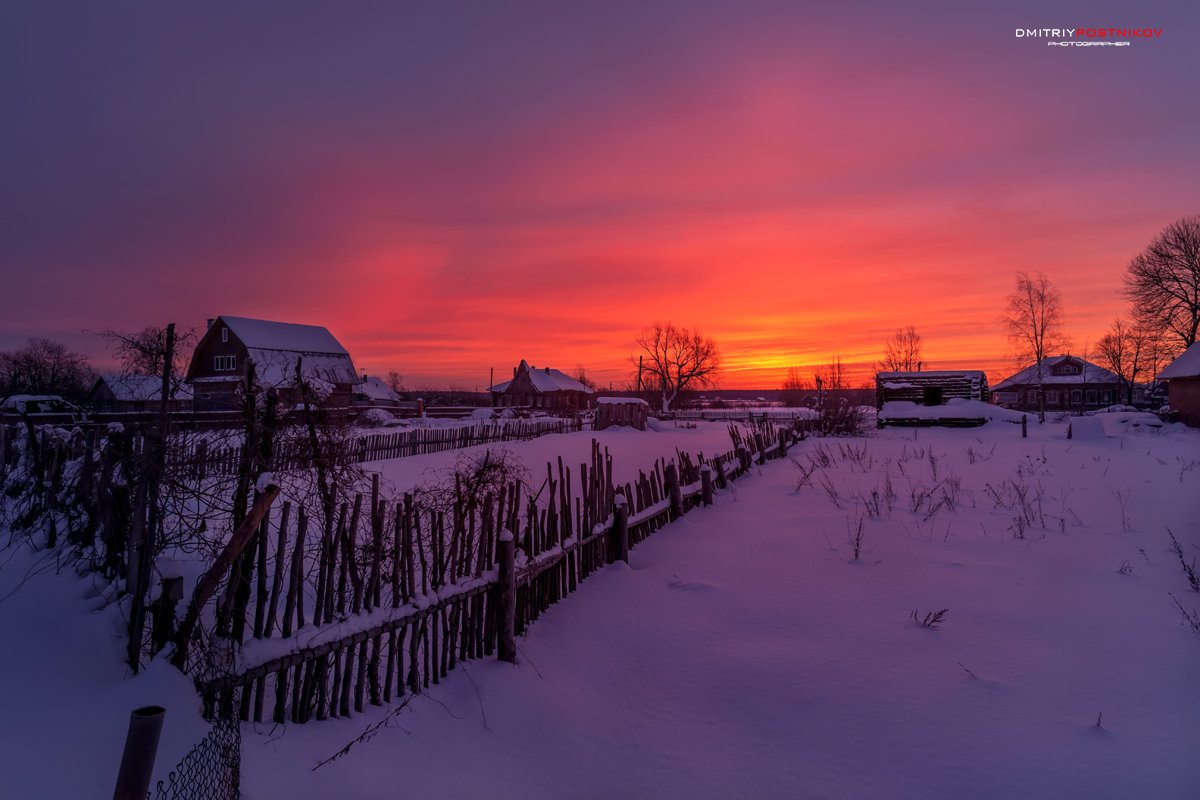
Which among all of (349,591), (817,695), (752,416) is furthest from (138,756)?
(752,416)

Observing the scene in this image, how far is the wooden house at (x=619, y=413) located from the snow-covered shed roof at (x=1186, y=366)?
24504 millimetres

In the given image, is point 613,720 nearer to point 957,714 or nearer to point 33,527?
point 957,714

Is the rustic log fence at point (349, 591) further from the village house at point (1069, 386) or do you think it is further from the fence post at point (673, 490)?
the village house at point (1069, 386)

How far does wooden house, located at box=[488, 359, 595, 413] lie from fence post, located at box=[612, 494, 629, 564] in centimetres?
5244

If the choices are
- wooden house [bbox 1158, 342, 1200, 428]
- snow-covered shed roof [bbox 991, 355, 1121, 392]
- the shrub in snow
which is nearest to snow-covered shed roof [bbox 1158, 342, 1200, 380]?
wooden house [bbox 1158, 342, 1200, 428]

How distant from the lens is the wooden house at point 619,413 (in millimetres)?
29547

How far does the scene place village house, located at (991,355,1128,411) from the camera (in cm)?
6109

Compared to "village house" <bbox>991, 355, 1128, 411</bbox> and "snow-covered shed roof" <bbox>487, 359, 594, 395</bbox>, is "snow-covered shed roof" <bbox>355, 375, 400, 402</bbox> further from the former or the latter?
"village house" <bbox>991, 355, 1128, 411</bbox>

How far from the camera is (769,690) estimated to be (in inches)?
174

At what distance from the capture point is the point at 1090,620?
5.32 m

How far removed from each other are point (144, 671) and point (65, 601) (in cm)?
176

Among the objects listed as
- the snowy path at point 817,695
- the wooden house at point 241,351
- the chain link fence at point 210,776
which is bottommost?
the snowy path at point 817,695

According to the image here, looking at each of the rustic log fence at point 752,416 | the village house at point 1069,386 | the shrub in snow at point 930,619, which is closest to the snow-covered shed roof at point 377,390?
the rustic log fence at point 752,416

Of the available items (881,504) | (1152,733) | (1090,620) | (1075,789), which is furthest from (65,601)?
(881,504)
